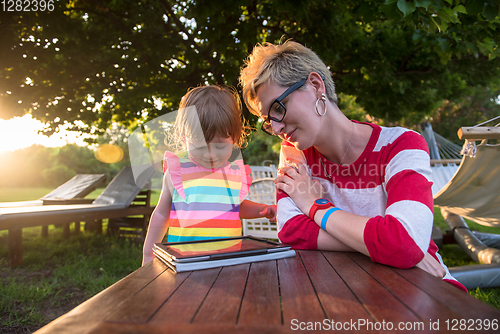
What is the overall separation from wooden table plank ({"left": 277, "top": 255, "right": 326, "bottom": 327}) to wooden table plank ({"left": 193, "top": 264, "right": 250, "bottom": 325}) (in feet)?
0.31

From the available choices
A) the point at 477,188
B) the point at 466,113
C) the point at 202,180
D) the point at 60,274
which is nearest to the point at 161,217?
the point at 202,180

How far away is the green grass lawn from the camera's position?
2410mm

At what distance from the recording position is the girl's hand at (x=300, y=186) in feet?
4.09

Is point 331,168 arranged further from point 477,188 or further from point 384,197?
point 477,188

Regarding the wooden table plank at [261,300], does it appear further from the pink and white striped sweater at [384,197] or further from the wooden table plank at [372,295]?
the pink and white striped sweater at [384,197]

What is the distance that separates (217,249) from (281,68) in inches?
32.4

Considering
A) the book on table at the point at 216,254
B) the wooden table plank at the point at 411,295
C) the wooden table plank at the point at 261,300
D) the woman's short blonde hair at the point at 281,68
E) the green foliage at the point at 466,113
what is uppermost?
the green foliage at the point at 466,113

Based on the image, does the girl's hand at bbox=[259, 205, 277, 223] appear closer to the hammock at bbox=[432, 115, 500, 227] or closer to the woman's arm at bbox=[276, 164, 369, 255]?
the woman's arm at bbox=[276, 164, 369, 255]

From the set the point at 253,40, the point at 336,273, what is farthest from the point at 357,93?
the point at 336,273

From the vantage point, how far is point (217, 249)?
3.31 feet

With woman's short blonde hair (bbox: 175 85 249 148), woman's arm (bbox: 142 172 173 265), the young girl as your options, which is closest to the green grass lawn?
woman's arm (bbox: 142 172 173 265)

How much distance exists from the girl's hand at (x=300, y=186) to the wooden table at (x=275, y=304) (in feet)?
1.37

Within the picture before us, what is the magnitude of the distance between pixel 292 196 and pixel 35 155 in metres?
8.40

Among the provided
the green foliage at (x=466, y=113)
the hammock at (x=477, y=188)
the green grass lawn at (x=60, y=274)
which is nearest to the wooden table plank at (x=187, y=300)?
the green grass lawn at (x=60, y=274)
